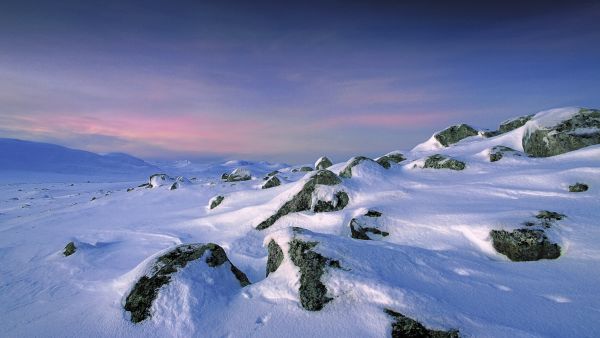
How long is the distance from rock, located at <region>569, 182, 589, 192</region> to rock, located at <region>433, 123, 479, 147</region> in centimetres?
1483

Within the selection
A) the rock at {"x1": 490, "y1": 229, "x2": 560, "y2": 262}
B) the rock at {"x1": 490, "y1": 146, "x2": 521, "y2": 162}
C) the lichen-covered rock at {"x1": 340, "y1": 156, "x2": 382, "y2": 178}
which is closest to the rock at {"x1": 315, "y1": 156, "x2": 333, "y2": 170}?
the lichen-covered rock at {"x1": 340, "y1": 156, "x2": 382, "y2": 178}

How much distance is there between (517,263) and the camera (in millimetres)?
6816

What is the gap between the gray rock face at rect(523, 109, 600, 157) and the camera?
13.0m

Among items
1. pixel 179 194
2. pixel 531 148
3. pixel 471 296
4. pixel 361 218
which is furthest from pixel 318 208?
pixel 179 194

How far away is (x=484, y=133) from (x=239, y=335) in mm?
22422

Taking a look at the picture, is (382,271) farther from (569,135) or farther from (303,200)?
(569,135)

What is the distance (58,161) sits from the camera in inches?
5020

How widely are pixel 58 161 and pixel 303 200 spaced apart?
484 ft

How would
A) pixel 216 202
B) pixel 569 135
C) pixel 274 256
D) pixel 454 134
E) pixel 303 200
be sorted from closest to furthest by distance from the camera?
pixel 274 256, pixel 569 135, pixel 303 200, pixel 216 202, pixel 454 134

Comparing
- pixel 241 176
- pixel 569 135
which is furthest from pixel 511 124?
pixel 241 176

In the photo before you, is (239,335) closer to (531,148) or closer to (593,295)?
(593,295)

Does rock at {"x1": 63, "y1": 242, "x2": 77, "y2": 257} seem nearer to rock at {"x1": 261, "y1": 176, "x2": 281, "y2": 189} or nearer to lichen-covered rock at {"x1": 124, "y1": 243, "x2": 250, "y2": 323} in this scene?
lichen-covered rock at {"x1": 124, "y1": 243, "x2": 250, "y2": 323}

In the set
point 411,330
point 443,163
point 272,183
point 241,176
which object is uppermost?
point 443,163

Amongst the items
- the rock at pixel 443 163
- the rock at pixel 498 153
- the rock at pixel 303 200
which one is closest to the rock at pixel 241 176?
the rock at pixel 303 200
